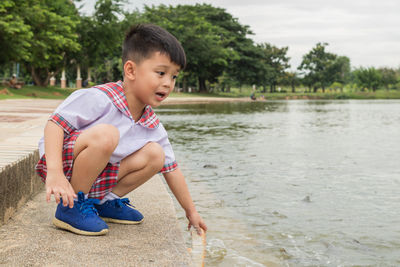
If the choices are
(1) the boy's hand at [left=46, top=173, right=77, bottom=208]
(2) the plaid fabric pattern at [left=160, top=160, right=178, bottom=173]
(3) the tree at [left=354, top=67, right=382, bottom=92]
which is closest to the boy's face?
(2) the plaid fabric pattern at [left=160, top=160, right=178, bottom=173]

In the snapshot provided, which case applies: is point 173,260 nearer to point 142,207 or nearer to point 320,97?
point 142,207

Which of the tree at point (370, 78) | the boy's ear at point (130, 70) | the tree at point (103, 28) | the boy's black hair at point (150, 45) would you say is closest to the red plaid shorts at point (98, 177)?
the boy's ear at point (130, 70)

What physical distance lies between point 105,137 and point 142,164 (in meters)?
0.30

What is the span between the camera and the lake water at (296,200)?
2.66 metres

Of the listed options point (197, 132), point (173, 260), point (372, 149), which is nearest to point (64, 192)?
point (173, 260)

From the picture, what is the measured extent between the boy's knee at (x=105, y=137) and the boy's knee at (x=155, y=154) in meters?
0.22

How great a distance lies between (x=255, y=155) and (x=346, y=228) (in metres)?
3.43

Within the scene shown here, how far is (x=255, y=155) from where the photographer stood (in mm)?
6543

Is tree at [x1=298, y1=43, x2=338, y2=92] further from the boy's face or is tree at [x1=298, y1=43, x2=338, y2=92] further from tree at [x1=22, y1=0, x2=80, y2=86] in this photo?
the boy's face

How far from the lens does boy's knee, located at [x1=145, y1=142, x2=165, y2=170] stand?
7.26 ft

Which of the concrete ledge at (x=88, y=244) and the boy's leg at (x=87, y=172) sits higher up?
the boy's leg at (x=87, y=172)

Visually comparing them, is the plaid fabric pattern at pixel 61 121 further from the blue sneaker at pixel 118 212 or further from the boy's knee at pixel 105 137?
the blue sneaker at pixel 118 212

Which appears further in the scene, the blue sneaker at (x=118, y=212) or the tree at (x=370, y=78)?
the tree at (x=370, y=78)

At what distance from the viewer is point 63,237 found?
2100 mm
